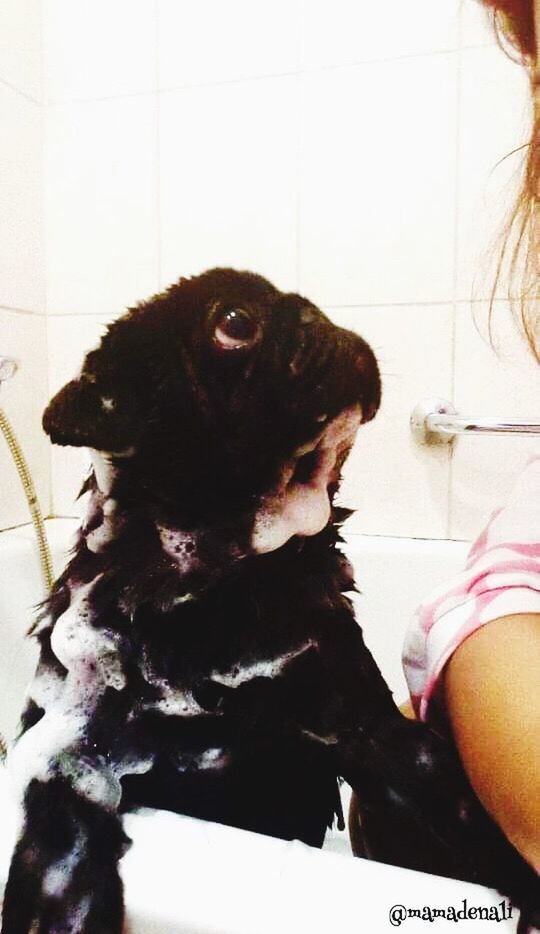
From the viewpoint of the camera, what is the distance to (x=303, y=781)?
379mm

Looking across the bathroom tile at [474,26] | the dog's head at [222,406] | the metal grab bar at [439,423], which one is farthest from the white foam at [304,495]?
the bathroom tile at [474,26]

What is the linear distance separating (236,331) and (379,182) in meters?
0.68

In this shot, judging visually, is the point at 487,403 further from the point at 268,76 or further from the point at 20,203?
the point at 20,203

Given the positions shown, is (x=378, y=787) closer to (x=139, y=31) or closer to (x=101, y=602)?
(x=101, y=602)

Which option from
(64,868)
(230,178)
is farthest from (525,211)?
(64,868)

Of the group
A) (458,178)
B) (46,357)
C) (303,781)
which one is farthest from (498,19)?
(303,781)

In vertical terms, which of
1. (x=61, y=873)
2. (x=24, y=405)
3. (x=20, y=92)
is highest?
(x=20, y=92)

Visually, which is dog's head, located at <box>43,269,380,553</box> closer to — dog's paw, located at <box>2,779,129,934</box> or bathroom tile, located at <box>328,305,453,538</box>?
dog's paw, located at <box>2,779,129,934</box>

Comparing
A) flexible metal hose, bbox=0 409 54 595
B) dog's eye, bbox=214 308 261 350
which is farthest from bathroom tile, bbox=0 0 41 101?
dog's eye, bbox=214 308 261 350

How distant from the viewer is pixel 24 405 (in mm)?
1024

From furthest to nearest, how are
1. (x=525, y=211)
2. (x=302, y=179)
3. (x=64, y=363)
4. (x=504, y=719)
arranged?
(x=64, y=363), (x=302, y=179), (x=525, y=211), (x=504, y=719)

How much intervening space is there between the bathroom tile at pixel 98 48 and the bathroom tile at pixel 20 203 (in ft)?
0.23

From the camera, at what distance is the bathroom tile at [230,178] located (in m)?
0.97

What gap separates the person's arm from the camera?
0.30 m
